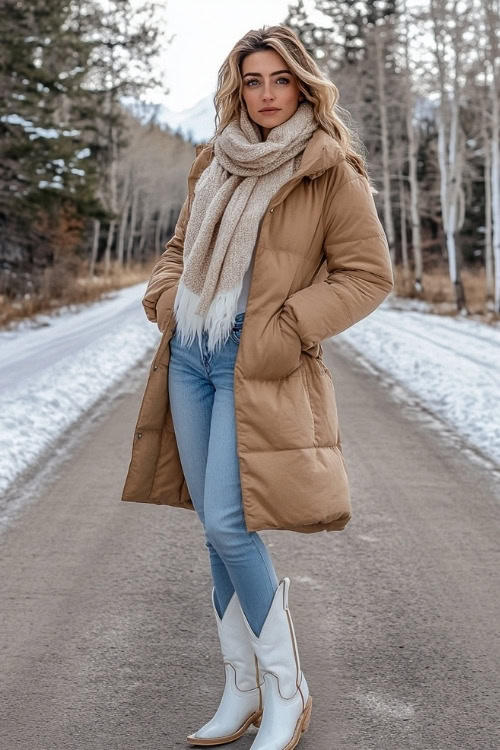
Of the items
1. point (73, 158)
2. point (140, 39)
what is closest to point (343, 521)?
point (73, 158)

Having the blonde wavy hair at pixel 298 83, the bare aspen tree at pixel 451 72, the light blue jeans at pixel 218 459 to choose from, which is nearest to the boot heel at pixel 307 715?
the light blue jeans at pixel 218 459

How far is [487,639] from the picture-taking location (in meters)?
3.83

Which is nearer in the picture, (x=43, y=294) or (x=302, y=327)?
(x=302, y=327)

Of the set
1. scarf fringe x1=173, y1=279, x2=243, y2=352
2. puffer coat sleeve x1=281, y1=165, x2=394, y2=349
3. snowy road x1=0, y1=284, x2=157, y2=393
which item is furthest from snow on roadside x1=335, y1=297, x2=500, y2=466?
scarf fringe x1=173, y1=279, x2=243, y2=352

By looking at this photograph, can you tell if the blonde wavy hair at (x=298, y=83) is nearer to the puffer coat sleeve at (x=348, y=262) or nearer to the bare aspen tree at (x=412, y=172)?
the puffer coat sleeve at (x=348, y=262)

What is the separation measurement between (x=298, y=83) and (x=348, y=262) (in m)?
0.56

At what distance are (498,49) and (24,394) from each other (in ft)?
59.5

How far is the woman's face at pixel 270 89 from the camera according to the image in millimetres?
2844

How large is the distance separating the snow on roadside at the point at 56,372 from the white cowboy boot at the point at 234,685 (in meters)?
3.83

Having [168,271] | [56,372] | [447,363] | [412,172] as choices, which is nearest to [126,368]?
[56,372]

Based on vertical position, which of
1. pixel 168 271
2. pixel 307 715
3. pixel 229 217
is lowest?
pixel 307 715

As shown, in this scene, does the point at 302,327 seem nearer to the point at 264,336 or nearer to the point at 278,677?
the point at 264,336

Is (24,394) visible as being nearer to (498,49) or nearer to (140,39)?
(498,49)

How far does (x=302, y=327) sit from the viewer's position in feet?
8.77
